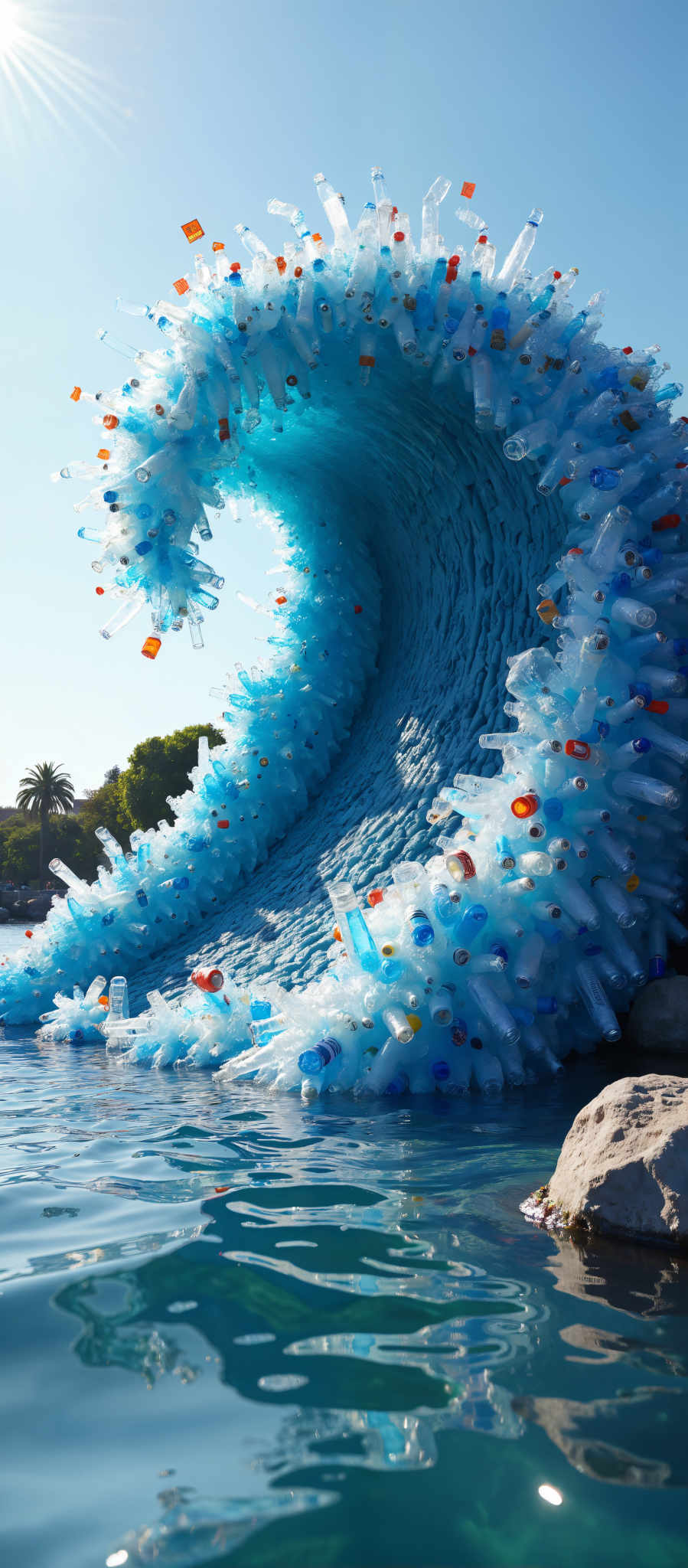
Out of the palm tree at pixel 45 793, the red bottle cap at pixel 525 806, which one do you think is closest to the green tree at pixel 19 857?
the palm tree at pixel 45 793

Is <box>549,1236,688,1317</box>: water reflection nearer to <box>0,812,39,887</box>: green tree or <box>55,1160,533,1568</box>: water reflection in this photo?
<box>55,1160,533,1568</box>: water reflection

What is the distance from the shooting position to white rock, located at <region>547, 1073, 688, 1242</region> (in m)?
1.75

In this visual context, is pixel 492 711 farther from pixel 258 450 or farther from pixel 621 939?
pixel 258 450

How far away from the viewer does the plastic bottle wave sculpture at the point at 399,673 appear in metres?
3.47

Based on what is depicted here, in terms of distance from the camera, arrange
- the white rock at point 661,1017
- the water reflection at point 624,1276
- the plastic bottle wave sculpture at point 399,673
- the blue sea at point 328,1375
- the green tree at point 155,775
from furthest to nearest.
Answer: the green tree at point 155,775 < the white rock at point 661,1017 < the plastic bottle wave sculpture at point 399,673 < the water reflection at point 624,1276 < the blue sea at point 328,1375

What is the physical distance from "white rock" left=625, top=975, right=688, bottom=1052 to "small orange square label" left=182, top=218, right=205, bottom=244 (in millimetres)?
4050

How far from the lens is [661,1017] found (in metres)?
4.02

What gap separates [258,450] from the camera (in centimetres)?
636

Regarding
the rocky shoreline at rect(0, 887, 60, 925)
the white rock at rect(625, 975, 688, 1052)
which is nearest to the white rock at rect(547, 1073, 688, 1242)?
the white rock at rect(625, 975, 688, 1052)

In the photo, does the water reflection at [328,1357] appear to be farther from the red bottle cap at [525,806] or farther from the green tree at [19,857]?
the green tree at [19,857]

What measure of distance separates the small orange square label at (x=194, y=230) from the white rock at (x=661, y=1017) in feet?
13.3

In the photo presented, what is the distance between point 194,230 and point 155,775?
73.9 feet

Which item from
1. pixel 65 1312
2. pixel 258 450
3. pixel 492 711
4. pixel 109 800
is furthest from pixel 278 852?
pixel 109 800

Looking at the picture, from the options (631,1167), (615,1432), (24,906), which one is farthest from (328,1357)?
(24,906)
